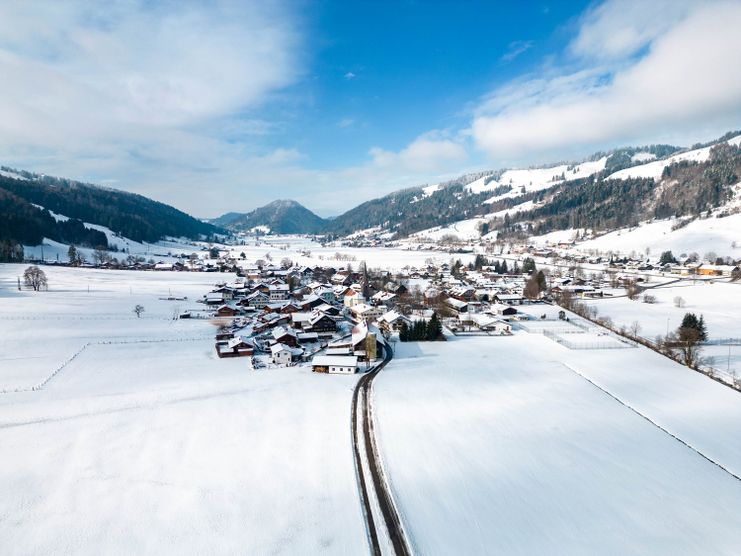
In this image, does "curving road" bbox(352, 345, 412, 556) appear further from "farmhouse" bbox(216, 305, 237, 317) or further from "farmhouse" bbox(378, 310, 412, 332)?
"farmhouse" bbox(216, 305, 237, 317)

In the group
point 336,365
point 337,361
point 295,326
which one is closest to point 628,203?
point 295,326

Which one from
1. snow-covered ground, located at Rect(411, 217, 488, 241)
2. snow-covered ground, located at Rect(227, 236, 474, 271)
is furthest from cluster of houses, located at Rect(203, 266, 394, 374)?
snow-covered ground, located at Rect(411, 217, 488, 241)

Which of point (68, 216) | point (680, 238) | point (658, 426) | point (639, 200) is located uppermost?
point (639, 200)

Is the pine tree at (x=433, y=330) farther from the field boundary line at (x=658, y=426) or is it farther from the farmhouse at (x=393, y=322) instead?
the field boundary line at (x=658, y=426)

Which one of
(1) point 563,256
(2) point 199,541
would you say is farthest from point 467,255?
(2) point 199,541

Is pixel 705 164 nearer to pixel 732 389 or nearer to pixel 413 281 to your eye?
pixel 413 281

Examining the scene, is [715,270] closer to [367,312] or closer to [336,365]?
[367,312]
